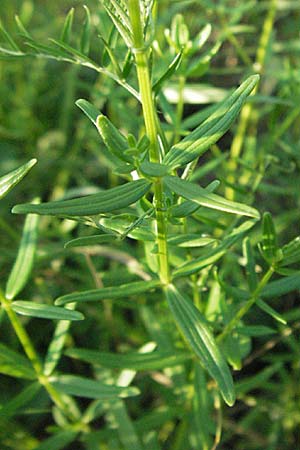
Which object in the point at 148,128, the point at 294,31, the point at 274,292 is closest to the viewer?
the point at 148,128

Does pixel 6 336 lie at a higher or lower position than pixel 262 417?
higher

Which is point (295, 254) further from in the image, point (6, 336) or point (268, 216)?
point (6, 336)

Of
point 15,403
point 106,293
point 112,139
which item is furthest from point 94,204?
point 15,403

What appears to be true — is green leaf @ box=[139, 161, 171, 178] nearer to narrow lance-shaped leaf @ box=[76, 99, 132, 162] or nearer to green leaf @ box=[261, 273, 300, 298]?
narrow lance-shaped leaf @ box=[76, 99, 132, 162]

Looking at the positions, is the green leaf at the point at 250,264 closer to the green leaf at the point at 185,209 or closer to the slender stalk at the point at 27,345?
the green leaf at the point at 185,209

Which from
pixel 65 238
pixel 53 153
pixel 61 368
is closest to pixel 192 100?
pixel 65 238
